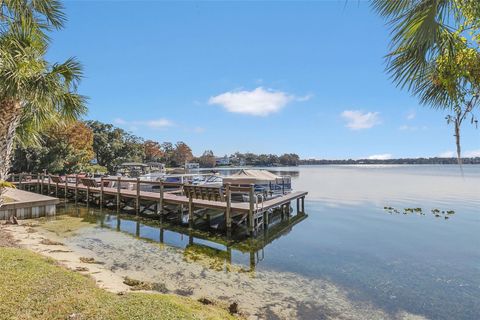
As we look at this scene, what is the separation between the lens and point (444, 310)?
19.8 ft

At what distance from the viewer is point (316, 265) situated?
8.67 m

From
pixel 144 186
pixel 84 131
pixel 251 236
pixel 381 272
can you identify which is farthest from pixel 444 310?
pixel 84 131

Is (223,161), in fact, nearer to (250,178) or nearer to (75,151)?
(75,151)

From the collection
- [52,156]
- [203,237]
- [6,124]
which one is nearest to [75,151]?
[52,156]

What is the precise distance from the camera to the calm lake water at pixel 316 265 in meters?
6.12

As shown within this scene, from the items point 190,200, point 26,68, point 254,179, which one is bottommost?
point 190,200

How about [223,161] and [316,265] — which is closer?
[316,265]

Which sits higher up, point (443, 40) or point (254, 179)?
point (443, 40)

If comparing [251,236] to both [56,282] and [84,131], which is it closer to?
[56,282]

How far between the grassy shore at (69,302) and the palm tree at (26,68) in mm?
2664

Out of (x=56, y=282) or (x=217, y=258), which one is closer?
(x=56, y=282)

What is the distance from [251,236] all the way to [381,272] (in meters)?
4.63

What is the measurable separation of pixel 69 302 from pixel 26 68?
4393 mm

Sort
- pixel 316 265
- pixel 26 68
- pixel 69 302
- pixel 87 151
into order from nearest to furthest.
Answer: pixel 69 302 < pixel 26 68 < pixel 316 265 < pixel 87 151
